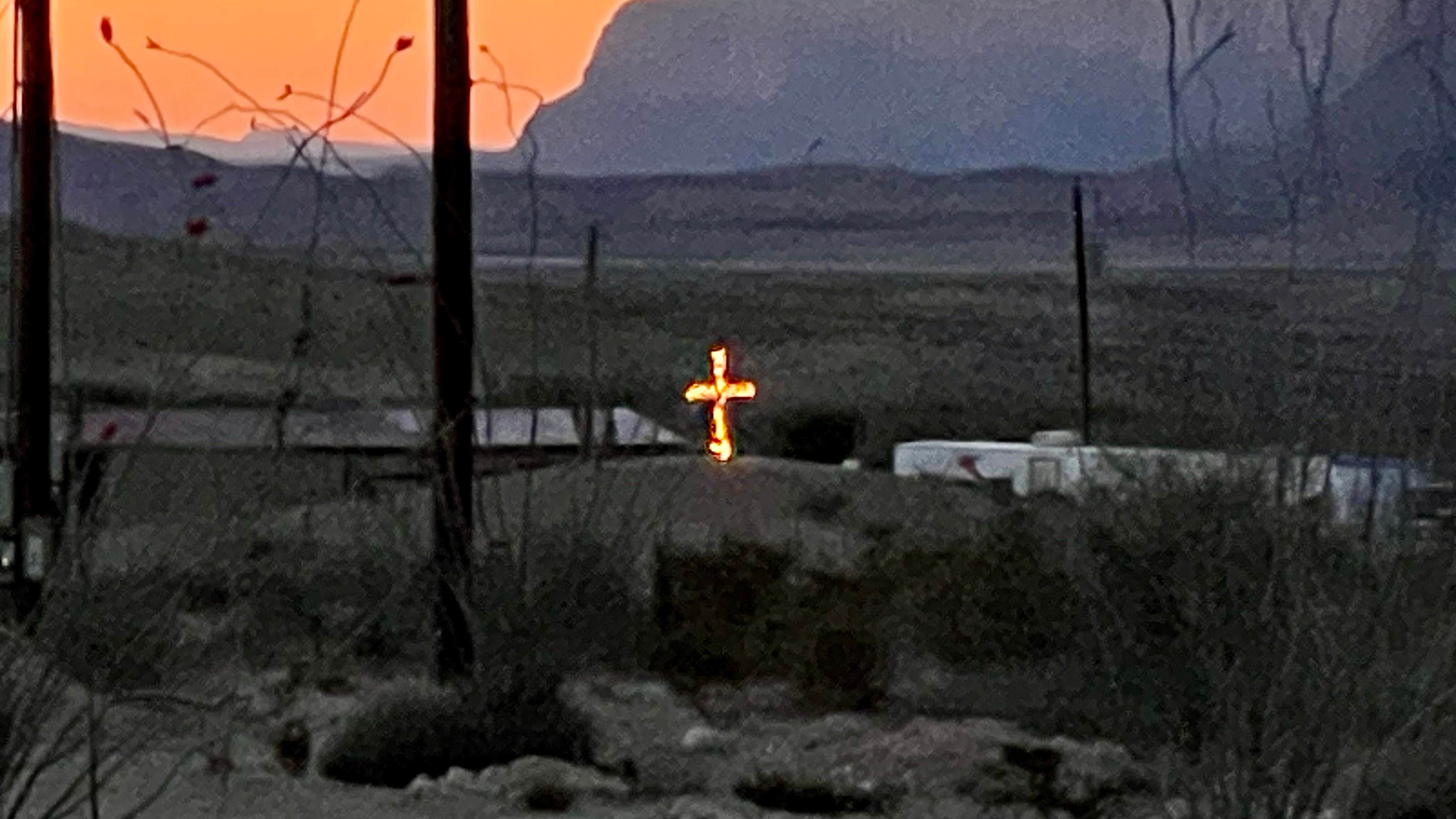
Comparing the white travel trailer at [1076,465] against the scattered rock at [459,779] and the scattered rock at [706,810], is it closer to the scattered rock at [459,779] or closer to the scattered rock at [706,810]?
the scattered rock at [706,810]

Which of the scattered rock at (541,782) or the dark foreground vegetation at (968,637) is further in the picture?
the scattered rock at (541,782)

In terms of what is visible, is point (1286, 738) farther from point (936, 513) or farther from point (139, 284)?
point (139, 284)

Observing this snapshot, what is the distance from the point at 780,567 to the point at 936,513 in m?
7.86

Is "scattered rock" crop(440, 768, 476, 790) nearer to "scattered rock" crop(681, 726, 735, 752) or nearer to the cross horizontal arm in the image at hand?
"scattered rock" crop(681, 726, 735, 752)

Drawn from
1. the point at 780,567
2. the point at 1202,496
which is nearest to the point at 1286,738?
the point at 1202,496

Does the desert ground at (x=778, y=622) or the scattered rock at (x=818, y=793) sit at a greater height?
the desert ground at (x=778, y=622)

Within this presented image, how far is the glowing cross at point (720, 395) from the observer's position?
3534 centimetres

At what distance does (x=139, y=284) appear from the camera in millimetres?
83312

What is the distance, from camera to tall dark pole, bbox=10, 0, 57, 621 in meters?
20.6

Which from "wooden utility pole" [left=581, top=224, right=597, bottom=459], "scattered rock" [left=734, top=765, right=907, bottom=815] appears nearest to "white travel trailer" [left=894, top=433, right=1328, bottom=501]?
"scattered rock" [left=734, top=765, right=907, bottom=815]

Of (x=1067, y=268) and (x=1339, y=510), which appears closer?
(x=1339, y=510)

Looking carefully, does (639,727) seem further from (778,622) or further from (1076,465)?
(1076,465)

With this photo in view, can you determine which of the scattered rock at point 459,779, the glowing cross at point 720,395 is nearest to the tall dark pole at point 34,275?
the scattered rock at point 459,779

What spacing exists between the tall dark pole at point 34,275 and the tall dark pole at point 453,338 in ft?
14.0
